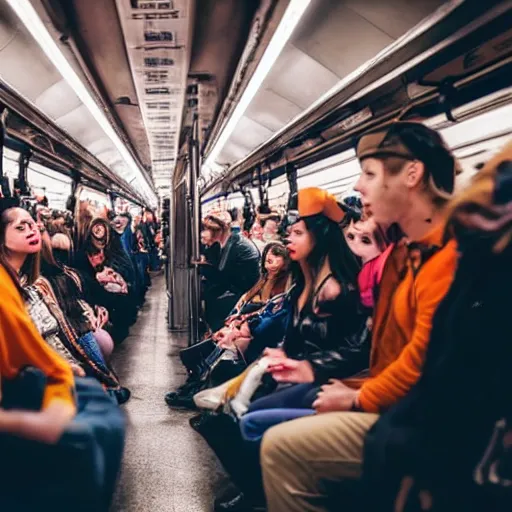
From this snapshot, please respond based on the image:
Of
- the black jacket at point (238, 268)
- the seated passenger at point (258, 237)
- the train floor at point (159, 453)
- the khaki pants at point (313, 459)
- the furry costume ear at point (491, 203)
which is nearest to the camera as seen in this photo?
the furry costume ear at point (491, 203)

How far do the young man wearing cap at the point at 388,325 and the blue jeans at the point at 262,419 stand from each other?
14cm

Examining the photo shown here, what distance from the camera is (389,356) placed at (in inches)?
64.4

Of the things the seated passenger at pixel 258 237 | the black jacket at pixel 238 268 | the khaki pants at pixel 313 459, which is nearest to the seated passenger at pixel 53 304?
the khaki pants at pixel 313 459

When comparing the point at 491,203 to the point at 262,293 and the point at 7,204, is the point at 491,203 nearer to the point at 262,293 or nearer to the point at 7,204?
the point at 7,204

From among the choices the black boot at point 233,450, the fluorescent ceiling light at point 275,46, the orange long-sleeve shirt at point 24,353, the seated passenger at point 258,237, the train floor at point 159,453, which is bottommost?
the train floor at point 159,453

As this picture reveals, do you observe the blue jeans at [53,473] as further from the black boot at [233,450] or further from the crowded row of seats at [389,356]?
the black boot at [233,450]

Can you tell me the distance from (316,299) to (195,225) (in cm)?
211

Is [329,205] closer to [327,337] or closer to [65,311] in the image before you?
[327,337]

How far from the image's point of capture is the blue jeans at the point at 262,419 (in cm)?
177

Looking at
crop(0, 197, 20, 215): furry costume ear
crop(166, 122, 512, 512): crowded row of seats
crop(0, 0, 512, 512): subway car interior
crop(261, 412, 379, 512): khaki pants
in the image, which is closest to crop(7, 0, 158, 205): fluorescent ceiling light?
crop(0, 0, 512, 512): subway car interior

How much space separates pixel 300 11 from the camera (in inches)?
110

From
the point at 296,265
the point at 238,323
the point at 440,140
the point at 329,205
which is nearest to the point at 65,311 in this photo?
the point at 238,323

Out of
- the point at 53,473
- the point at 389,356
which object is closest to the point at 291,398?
the point at 389,356

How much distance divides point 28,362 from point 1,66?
3097 mm
